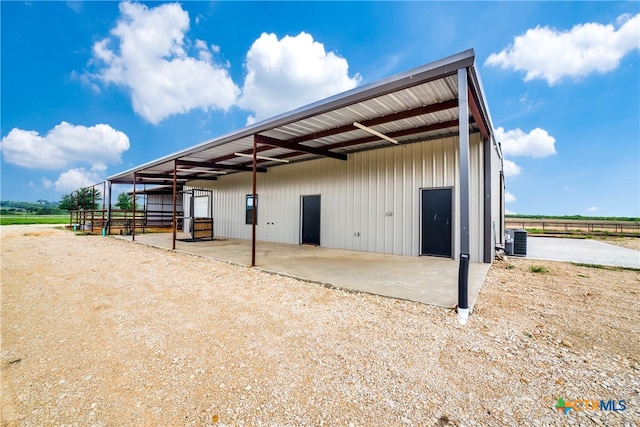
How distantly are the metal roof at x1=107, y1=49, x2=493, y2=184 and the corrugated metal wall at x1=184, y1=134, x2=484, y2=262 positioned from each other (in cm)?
43

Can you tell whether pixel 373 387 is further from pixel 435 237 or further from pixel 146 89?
pixel 146 89

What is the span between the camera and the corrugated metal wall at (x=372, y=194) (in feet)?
21.3

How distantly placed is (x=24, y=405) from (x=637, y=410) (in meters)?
3.74

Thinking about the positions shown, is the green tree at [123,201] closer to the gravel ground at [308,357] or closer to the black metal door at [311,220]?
the black metal door at [311,220]

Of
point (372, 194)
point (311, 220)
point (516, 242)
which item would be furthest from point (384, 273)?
point (516, 242)

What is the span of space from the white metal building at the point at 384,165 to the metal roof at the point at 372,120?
22mm

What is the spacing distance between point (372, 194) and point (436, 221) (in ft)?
6.56

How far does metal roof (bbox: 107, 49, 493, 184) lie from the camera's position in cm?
365

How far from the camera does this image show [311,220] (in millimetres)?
9453

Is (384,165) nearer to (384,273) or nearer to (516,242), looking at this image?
(384,273)

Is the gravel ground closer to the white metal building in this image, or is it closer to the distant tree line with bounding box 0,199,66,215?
the white metal building

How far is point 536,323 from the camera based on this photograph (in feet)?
9.14

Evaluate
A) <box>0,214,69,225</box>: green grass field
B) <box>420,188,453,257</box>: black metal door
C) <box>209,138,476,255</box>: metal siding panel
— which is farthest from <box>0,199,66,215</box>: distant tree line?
<box>420,188,453,257</box>: black metal door

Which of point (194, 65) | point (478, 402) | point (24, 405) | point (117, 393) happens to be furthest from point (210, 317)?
point (194, 65)
